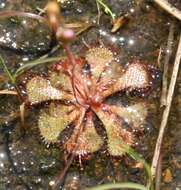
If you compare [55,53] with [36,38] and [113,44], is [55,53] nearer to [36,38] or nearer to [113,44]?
[36,38]

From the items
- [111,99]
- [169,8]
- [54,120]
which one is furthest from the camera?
[169,8]

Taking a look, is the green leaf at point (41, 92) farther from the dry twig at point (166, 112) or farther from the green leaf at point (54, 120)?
the dry twig at point (166, 112)

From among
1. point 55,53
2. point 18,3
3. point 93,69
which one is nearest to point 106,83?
point 93,69

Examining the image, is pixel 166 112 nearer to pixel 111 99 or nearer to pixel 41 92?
pixel 111 99

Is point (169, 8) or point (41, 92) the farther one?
point (169, 8)

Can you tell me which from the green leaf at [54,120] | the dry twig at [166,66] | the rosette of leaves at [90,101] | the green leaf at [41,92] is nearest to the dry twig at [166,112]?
the dry twig at [166,66]

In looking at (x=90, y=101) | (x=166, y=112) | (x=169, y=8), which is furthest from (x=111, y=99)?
(x=169, y=8)

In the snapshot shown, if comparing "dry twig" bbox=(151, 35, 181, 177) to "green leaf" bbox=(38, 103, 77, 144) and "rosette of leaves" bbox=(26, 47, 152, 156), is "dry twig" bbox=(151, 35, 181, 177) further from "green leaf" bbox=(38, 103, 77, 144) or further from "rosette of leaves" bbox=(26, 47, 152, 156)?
"green leaf" bbox=(38, 103, 77, 144)
